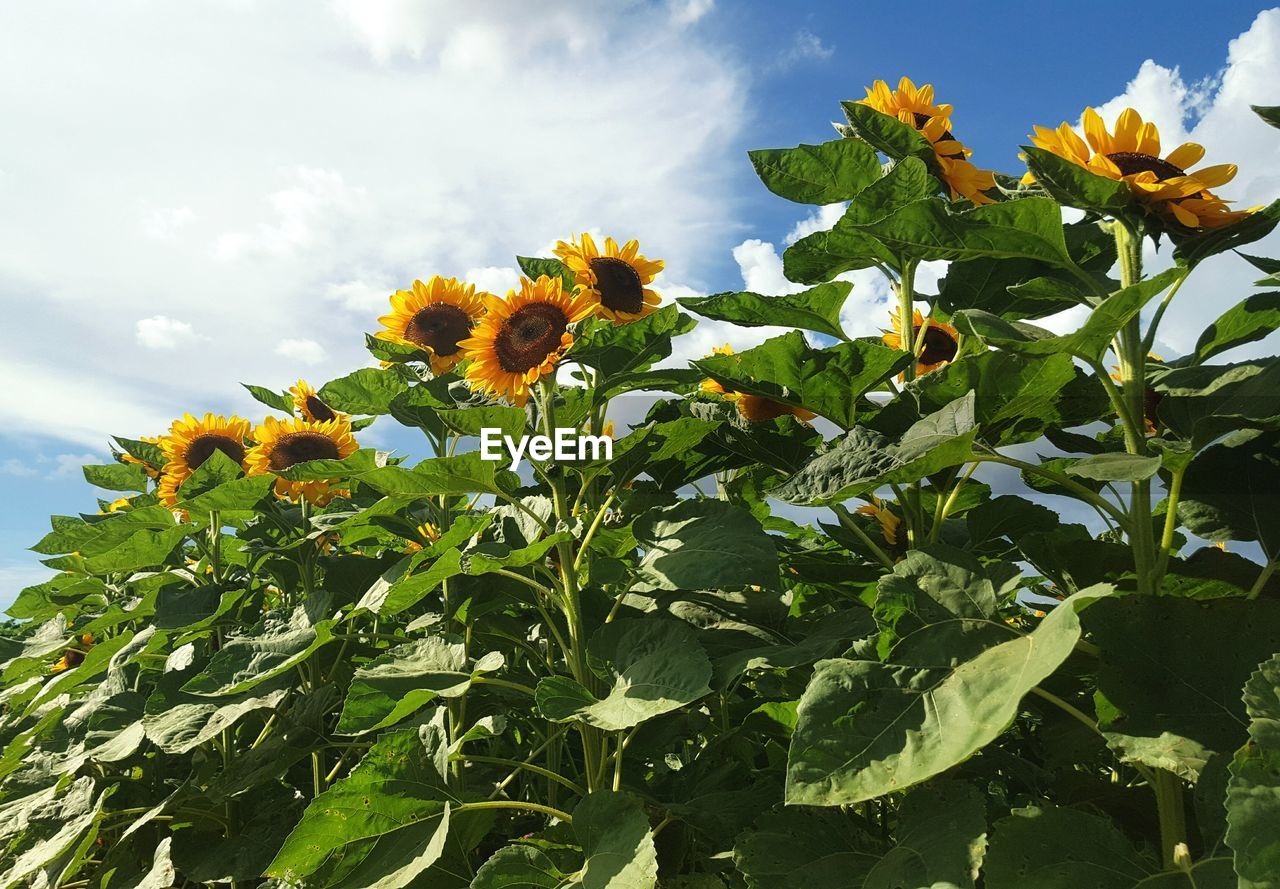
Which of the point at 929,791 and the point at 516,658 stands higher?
the point at 516,658

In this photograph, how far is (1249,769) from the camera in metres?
0.92

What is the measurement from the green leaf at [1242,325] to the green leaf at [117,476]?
3.05m

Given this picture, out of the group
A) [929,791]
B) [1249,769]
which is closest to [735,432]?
[929,791]

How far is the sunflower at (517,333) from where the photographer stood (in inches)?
75.6

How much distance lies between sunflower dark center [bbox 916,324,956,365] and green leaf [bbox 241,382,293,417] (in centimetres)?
189

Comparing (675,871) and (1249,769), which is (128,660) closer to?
(675,871)

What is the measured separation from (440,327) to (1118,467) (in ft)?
6.28

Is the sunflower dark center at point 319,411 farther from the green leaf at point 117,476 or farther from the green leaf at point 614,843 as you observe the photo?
the green leaf at point 614,843

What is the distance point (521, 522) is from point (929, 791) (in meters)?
0.93

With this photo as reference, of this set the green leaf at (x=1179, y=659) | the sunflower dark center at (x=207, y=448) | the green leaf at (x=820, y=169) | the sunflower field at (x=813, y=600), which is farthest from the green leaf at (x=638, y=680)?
the sunflower dark center at (x=207, y=448)

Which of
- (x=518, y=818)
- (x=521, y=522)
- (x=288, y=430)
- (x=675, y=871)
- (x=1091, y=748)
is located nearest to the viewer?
(x=1091, y=748)

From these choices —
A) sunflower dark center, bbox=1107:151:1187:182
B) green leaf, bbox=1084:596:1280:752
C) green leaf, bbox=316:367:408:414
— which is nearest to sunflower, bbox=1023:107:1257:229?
sunflower dark center, bbox=1107:151:1187:182

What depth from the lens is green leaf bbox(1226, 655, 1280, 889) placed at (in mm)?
880

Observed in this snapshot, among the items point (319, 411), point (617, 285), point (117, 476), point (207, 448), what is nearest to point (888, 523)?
point (617, 285)
